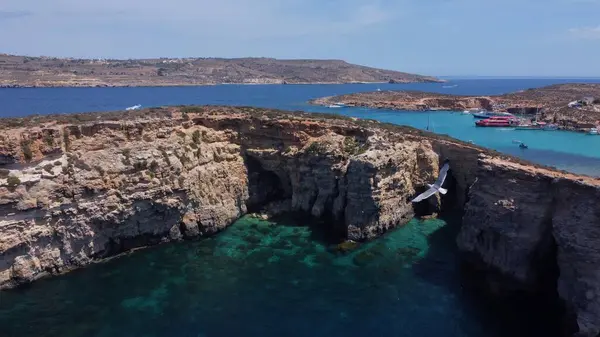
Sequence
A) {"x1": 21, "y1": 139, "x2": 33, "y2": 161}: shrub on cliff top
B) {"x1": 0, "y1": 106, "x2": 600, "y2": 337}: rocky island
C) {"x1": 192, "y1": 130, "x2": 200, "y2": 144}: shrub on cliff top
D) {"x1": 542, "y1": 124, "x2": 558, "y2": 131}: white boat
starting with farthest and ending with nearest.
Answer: {"x1": 542, "y1": 124, "x2": 558, "y2": 131}: white boat
{"x1": 192, "y1": 130, "x2": 200, "y2": 144}: shrub on cliff top
{"x1": 21, "y1": 139, "x2": 33, "y2": 161}: shrub on cliff top
{"x1": 0, "y1": 106, "x2": 600, "y2": 337}: rocky island

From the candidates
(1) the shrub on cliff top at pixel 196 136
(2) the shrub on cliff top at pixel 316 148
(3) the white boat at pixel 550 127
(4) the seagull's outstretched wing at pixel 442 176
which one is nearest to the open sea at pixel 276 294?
(4) the seagull's outstretched wing at pixel 442 176

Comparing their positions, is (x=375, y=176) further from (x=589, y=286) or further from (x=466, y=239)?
(x=589, y=286)

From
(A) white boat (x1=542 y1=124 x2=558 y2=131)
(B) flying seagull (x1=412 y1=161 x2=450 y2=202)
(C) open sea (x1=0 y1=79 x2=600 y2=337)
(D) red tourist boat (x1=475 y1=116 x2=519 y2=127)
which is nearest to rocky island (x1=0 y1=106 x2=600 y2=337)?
(B) flying seagull (x1=412 y1=161 x2=450 y2=202)

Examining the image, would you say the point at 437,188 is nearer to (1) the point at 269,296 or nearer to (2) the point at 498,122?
(1) the point at 269,296

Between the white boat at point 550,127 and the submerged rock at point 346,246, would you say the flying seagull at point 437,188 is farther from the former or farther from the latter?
the white boat at point 550,127

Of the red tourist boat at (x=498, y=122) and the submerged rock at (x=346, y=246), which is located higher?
the red tourist boat at (x=498, y=122)

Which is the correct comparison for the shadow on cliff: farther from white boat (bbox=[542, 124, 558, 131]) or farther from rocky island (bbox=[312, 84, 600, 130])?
rocky island (bbox=[312, 84, 600, 130])

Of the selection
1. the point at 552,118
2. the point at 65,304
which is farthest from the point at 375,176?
the point at 552,118
